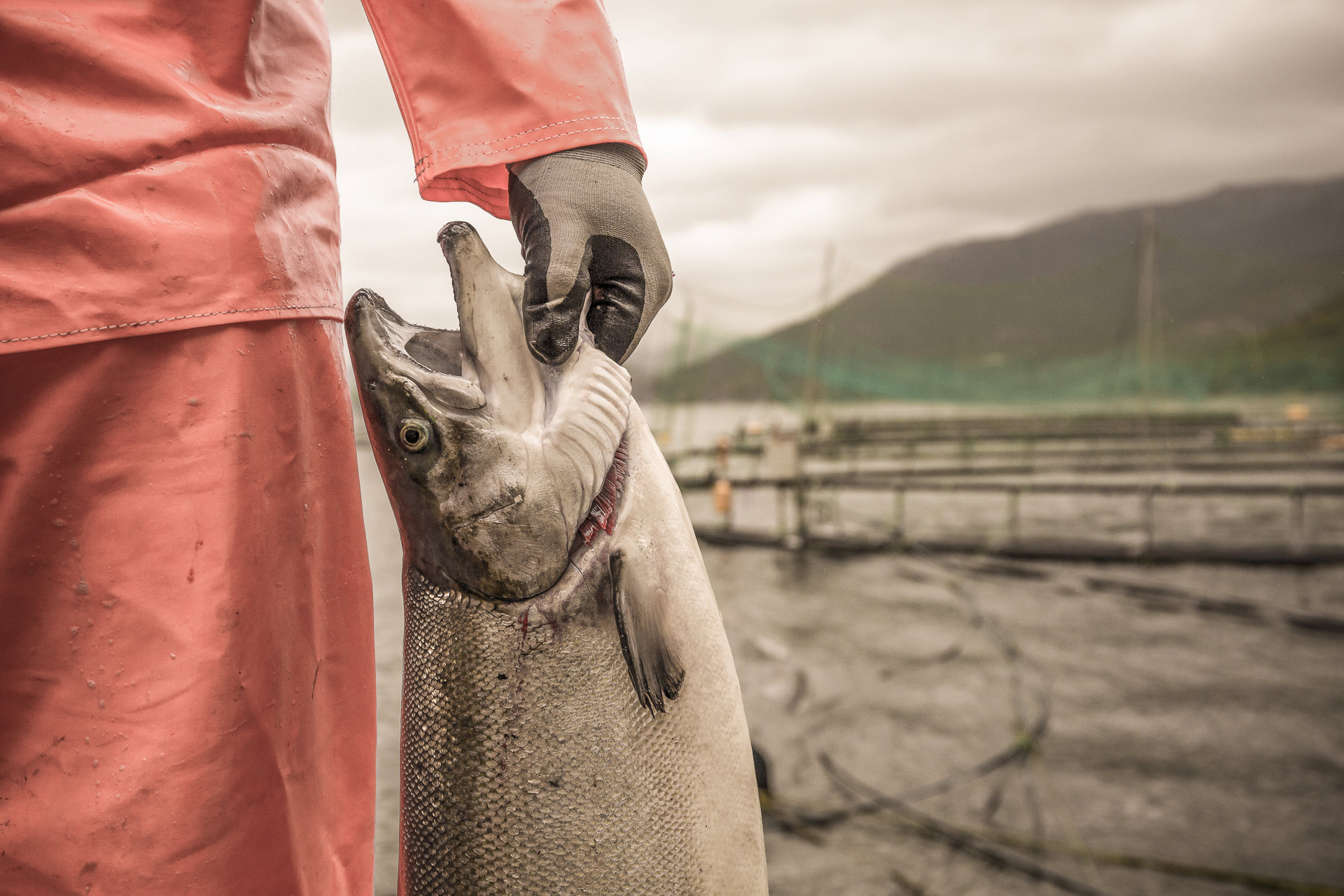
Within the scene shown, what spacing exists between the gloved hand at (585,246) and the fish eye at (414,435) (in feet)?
0.71

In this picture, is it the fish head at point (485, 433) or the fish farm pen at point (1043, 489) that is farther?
the fish farm pen at point (1043, 489)

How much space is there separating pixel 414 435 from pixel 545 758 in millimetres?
568

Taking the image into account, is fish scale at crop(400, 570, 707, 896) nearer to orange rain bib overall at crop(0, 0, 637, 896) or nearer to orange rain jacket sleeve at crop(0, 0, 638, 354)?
orange rain bib overall at crop(0, 0, 637, 896)

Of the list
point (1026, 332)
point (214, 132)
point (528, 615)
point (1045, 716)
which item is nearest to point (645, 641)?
point (528, 615)

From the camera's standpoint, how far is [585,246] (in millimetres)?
1368

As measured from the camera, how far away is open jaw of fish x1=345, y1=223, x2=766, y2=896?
140 centimetres

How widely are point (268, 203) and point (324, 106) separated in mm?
295

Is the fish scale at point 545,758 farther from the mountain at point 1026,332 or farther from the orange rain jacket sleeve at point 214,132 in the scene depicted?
the mountain at point 1026,332

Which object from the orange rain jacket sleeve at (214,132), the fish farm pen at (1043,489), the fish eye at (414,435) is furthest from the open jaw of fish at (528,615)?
the fish farm pen at (1043,489)

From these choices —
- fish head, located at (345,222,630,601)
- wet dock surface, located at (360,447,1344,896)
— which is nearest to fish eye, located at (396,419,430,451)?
fish head, located at (345,222,630,601)

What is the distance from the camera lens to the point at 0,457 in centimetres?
121

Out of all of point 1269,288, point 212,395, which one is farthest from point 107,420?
point 1269,288

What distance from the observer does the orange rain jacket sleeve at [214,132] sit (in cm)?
116

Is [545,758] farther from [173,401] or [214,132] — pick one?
[214,132]
